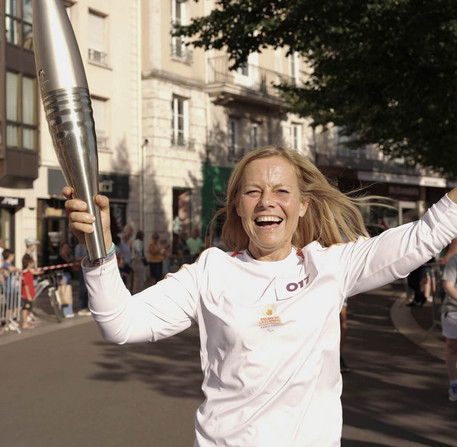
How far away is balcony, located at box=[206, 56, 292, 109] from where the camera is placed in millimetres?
30891

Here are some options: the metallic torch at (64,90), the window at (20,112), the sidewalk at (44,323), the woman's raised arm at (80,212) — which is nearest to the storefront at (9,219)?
the window at (20,112)

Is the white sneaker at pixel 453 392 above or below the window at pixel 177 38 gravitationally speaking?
below

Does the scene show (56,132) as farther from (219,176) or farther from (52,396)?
(219,176)

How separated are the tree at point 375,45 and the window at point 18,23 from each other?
941 cm

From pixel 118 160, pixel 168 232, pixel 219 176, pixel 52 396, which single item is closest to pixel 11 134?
pixel 118 160


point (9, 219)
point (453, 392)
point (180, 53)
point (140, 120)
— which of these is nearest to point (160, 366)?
point (453, 392)

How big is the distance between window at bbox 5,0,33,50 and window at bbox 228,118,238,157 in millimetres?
11100

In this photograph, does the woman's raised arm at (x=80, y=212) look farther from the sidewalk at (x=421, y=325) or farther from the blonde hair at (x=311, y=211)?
the sidewalk at (x=421, y=325)

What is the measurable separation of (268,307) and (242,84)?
3057 cm

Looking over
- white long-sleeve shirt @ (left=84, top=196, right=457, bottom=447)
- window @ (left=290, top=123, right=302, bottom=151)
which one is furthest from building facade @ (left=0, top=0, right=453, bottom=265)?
white long-sleeve shirt @ (left=84, top=196, right=457, bottom=447)

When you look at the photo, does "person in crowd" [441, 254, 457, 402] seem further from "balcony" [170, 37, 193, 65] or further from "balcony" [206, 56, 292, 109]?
"balcony" [170, 37, 193, 65]

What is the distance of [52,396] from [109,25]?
21379mm

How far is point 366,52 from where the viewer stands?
12.4m

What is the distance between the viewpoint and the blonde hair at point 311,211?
3021mm
